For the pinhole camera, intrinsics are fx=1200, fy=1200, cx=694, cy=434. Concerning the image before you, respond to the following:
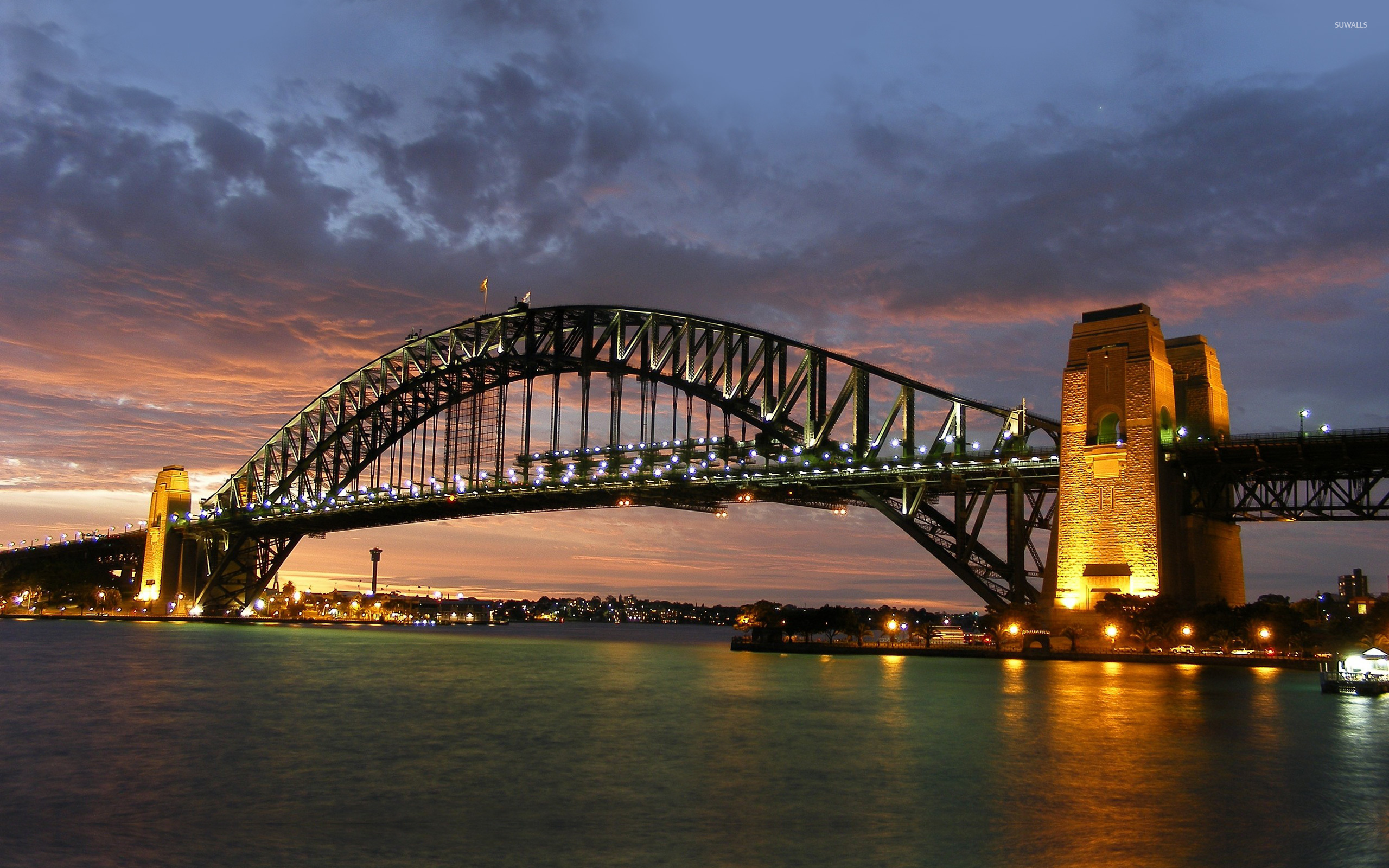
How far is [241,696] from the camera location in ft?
134

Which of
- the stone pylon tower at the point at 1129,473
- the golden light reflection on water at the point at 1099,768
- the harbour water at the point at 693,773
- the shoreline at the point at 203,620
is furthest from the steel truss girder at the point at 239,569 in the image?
the golden light reflection on water at the point at 1099,768

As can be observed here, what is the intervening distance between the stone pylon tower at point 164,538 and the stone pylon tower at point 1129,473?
286 feet

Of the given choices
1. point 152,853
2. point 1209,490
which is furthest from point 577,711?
point 1209,490

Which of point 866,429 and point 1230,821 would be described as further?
point 866,429

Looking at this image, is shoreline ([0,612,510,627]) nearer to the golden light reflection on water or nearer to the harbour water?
the harbour water

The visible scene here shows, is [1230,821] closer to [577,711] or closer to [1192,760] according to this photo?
[1192,760]

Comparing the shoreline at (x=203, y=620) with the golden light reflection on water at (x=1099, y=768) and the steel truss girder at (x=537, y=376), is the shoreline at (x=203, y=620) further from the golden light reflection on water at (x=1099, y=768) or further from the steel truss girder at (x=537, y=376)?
the golden light reflection on water at (x=1099, y=768)

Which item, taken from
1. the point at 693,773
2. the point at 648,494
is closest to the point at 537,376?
the point at 648,494

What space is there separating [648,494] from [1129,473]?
102ft

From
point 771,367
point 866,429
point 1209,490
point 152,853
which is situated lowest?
point 152,853

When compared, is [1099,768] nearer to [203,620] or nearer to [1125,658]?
[1125,658]

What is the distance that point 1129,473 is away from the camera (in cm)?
5425

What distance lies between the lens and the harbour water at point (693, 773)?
60.1 ft

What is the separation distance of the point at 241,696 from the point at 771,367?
1560 inches
